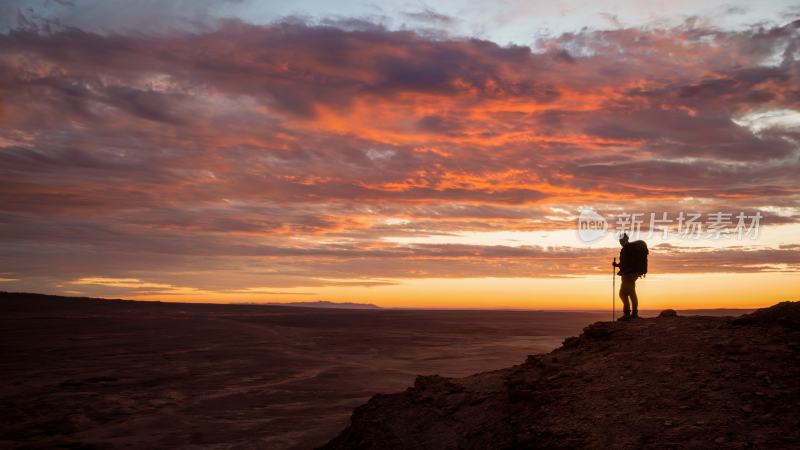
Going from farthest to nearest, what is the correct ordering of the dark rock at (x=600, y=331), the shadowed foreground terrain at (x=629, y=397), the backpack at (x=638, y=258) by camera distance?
1. the backpack at (x=638, y=258)
2. the dark rock at (x=600, y=331)
3. the shadowed foreground terrain at (x=629, y=397)

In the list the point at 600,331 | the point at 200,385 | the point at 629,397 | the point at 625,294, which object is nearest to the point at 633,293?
the point at 625,294

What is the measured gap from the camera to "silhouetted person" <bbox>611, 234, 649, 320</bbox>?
47.3 feet

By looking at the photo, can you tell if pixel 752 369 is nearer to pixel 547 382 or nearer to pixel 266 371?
pixel 547 382

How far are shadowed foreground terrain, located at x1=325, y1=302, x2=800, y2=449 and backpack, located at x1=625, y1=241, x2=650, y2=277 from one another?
1491 mm

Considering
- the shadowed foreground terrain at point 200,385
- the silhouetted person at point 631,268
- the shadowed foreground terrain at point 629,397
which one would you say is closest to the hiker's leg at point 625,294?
the silhouetted person at point 631,268

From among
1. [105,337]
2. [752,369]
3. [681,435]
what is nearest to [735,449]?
[681,435]

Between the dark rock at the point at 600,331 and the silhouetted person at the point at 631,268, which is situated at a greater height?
the silhouetted person at the point at 631,268

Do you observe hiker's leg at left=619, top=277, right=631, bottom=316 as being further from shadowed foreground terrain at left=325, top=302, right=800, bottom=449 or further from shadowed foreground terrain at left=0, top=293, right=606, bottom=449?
shadowed foreground terrain at left=0, top=293, right=606, bottom=449

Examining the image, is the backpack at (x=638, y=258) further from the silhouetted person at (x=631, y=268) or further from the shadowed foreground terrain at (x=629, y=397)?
the shadowed foreground terrain at (x=629, y=397)

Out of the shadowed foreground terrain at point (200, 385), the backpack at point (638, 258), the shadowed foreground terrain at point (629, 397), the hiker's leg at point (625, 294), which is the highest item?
the backpack at point (638, 258)

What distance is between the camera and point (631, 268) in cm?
1443

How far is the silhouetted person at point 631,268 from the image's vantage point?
567 inches

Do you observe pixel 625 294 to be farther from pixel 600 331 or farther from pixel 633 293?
pixel 600 331

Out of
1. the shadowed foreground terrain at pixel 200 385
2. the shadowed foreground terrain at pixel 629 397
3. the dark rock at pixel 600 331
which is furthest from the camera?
the shadowed foreground terrain at pixel 200 385
